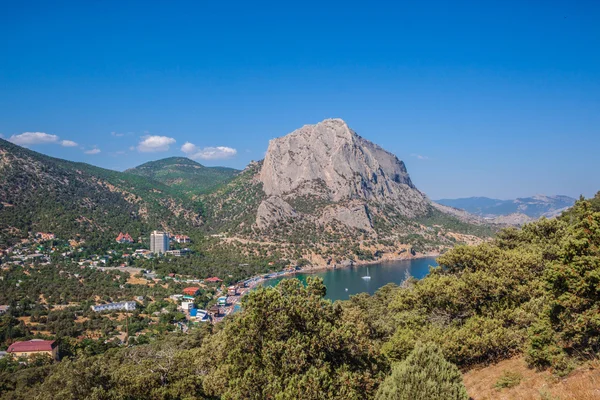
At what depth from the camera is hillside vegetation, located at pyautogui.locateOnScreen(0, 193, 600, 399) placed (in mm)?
8781

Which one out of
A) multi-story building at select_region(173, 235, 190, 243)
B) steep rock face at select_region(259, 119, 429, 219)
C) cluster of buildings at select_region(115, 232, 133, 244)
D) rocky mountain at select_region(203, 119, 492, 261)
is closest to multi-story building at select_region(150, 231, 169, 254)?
cluster of buildings at select_region(115, 232, 133, 244)

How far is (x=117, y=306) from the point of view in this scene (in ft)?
161

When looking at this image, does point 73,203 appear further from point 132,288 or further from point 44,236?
point 132,288

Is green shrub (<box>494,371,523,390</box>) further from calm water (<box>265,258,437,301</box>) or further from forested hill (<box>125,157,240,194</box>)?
forested hill (<box>125,157,240,194</box>)

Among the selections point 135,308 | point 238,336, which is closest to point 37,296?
point 135,308

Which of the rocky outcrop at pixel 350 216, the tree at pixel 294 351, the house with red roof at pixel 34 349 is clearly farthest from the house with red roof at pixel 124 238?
the tree at pixel 294 351

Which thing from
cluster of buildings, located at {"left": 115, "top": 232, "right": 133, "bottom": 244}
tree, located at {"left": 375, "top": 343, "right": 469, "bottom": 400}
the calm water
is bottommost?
the calm water

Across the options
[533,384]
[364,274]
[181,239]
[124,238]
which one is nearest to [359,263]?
[364,274]

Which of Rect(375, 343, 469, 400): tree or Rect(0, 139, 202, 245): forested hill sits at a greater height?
Rect(0, 139, 202, 245): forested hill

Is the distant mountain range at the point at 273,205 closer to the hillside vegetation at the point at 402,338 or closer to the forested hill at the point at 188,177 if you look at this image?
the forested hill at the point at 188,177

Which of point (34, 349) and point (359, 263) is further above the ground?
point (34, 349)

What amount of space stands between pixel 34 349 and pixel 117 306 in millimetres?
17464

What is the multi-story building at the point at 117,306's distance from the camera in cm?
4744

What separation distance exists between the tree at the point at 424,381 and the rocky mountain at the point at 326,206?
85915mm
